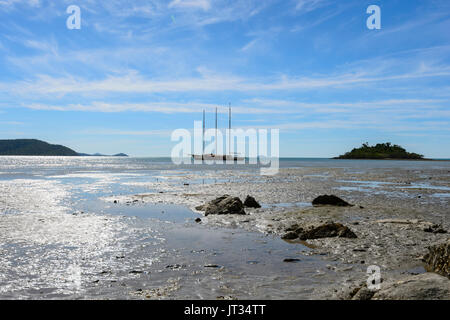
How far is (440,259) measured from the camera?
321 inches

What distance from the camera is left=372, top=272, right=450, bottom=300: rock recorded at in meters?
5.48

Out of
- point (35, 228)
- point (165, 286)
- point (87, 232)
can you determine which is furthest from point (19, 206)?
point (165, 286)

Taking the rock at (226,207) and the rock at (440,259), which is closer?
the rock at (440,259)

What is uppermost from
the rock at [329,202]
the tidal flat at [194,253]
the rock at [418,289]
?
the rock at [418,289]

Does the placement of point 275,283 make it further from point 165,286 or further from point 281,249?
point 281,249

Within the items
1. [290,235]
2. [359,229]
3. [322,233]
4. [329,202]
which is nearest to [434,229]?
[359,229]

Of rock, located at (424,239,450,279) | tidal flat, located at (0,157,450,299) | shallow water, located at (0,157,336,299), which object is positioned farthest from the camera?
rock, located at (424,239,450,279)

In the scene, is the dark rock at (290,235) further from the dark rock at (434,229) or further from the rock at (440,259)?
the dark rock at (434,229)

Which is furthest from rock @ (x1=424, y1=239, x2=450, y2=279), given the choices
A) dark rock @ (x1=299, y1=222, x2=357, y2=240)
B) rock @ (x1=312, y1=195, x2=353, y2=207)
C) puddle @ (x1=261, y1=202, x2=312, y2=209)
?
puddle @ (x1=261, y1=202, x2=312, y2=209)

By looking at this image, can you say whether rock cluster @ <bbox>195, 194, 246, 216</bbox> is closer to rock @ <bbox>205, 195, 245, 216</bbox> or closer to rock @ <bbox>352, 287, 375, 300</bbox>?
rock @ <bbox>205, 195, 245, 216</bbox>

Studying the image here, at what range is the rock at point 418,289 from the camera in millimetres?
5480

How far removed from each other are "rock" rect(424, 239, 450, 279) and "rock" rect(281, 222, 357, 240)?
3.46 metres

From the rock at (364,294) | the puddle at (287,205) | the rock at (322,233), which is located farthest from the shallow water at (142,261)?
the puddle at (287,205)

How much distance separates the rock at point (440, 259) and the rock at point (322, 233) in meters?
3.46
